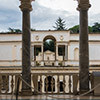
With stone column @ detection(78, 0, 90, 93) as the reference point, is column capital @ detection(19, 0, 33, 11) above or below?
above

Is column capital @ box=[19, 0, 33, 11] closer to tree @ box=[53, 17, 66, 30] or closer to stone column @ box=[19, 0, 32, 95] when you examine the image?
stone column @ box=[19, 0, 32, 95]

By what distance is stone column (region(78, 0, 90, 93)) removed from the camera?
12022 millimetres

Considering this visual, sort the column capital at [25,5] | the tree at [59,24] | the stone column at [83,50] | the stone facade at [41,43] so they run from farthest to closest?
the tree at [59,24]
the stone facade at [41,43]
the column capital at [25,5]
the stone column at [83,50]

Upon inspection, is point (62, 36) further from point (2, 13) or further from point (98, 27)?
point (98, 27)

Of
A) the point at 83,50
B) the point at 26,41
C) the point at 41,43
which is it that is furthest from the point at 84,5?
the point at 41,43

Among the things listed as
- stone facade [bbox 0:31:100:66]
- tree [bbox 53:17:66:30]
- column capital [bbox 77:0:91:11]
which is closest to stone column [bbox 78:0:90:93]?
column capital [bbox 77:0:91:11]

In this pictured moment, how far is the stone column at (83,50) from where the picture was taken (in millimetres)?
12022

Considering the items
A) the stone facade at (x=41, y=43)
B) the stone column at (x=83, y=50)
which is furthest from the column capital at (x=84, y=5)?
the stone facade at (x=41, y=43)

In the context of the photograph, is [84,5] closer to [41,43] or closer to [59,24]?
[41,43]

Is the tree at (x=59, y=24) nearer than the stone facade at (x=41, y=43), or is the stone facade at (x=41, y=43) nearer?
the stone facade at (x=41, y=43)

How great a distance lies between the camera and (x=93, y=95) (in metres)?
11.9

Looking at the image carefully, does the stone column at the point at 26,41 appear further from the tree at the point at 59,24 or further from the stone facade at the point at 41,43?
the tree at the point at 59,24

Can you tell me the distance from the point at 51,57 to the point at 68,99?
148 ft

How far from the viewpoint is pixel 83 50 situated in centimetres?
1222
